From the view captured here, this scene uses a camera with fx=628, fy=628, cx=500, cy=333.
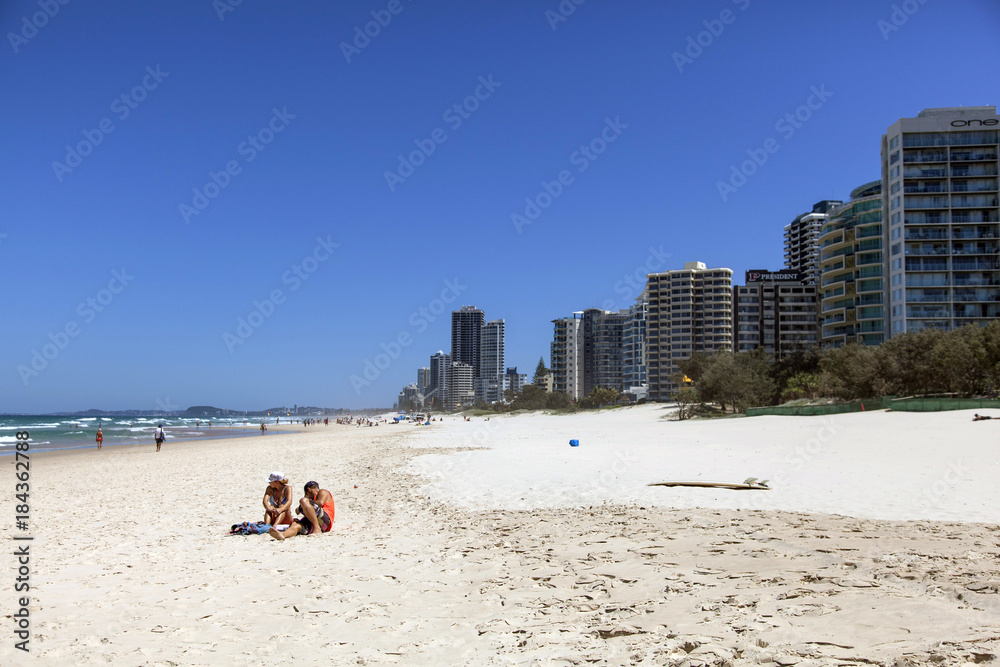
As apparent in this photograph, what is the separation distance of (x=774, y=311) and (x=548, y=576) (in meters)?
129

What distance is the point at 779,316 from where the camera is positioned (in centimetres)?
12225

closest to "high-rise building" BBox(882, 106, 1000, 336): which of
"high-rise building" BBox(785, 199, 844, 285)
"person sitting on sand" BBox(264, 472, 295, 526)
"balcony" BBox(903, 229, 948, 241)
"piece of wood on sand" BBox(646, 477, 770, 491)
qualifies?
"balcony" BBox(903, 229, 948, 241)

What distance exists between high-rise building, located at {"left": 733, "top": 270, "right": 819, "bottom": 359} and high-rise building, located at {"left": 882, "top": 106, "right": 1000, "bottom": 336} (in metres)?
47.4

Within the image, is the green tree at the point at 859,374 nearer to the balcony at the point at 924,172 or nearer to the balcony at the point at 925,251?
the balcony at the point at 925,251

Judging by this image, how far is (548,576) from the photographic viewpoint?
675 centimetres

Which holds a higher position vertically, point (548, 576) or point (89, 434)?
point (548, 576)

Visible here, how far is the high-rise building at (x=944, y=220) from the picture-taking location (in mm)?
69875

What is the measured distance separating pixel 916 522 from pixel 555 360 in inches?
7489

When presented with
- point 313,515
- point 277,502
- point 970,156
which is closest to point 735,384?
point 277,502

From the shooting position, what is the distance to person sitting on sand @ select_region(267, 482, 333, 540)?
9.73 meters

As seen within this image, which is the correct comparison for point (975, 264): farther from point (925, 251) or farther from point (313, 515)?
point (313, 515)

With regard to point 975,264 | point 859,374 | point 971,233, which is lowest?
point 859,374

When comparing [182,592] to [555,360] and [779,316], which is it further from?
[555,360]

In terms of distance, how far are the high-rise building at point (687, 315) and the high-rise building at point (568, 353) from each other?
6022 centimetres
